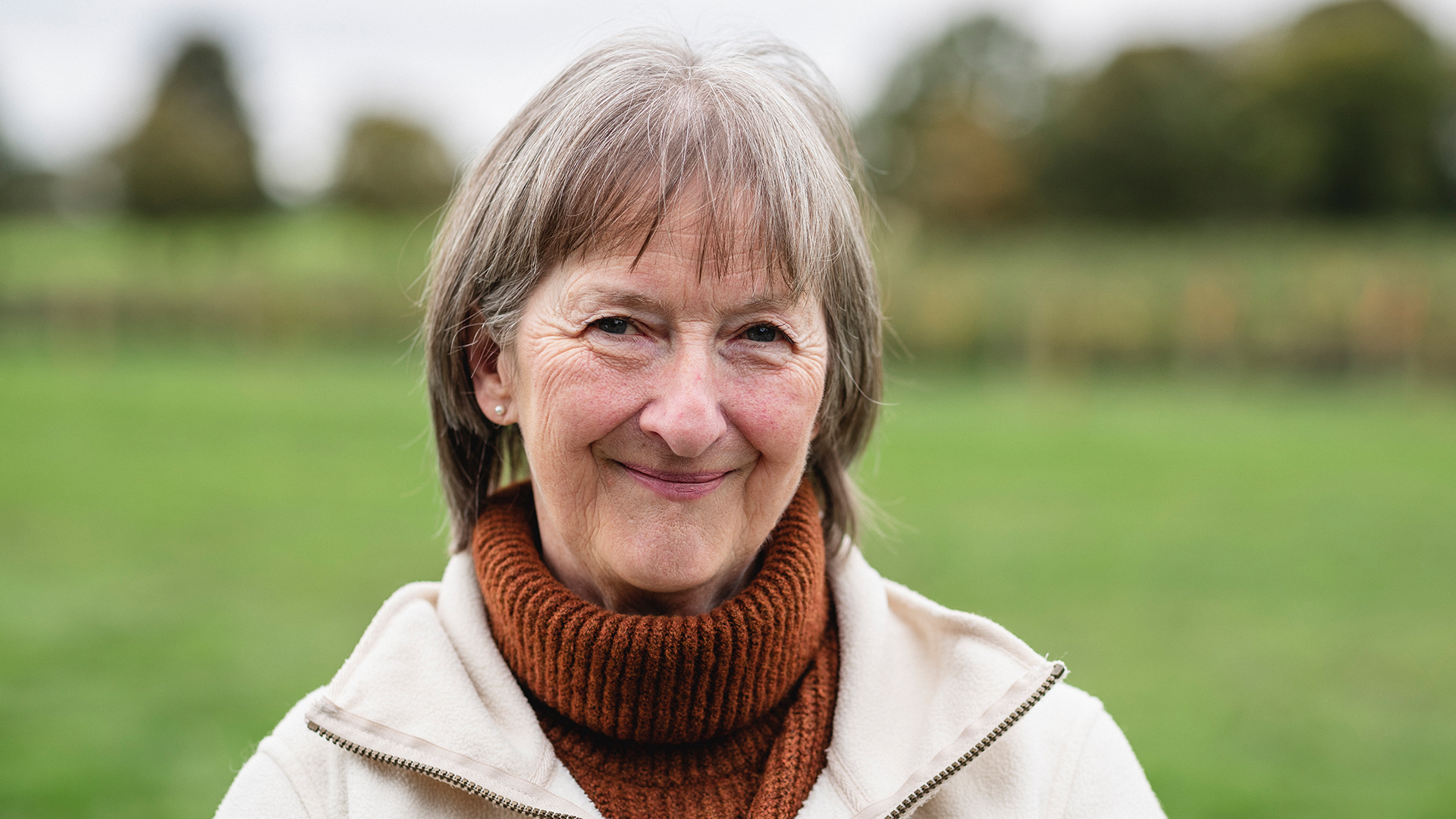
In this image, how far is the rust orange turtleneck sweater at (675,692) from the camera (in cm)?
205

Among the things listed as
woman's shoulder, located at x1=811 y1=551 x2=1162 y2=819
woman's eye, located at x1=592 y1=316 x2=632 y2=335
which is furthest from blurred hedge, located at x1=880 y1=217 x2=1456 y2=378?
woman's eye, located at x1=592 y1=316 x2=632 y2=335

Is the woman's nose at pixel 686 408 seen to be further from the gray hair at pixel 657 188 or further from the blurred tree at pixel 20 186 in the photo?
the blurred tree at pixel 20 186

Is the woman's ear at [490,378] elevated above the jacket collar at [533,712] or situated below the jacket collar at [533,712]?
above

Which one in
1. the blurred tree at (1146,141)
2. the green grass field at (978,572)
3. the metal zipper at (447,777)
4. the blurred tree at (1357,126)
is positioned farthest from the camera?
the blurred tree at (1146,141)

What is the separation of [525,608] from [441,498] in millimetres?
562

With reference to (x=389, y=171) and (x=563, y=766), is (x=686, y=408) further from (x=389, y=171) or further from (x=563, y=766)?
(x=389, y=171)

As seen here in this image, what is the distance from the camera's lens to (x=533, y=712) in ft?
6.98

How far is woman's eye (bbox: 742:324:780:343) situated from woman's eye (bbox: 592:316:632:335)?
199 mm

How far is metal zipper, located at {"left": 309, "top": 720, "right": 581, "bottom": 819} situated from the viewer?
74.9 inches

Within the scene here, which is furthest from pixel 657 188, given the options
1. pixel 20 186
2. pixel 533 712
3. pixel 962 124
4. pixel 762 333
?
pixel 20 186

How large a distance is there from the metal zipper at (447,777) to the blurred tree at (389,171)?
123ft

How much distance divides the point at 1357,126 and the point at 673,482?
34702 millimetres

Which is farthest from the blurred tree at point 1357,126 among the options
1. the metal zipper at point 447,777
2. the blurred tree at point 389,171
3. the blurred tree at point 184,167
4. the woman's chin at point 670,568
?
the metal zipper at point 447,777

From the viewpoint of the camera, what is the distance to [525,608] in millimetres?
2111
